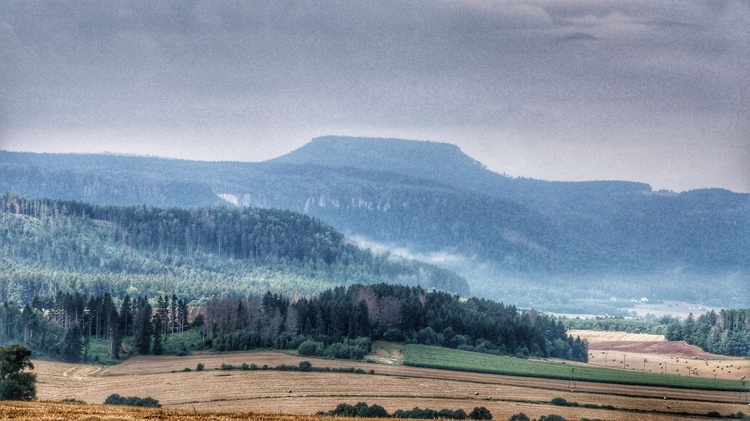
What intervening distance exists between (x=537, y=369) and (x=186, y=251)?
242 feet

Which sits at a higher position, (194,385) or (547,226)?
(547,226)

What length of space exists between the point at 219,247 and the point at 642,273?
59.0m

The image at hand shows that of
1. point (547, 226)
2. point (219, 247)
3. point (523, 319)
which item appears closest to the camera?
point (523, 319)

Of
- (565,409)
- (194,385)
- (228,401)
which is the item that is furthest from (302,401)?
(565,409)

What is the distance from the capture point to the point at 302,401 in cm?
4444

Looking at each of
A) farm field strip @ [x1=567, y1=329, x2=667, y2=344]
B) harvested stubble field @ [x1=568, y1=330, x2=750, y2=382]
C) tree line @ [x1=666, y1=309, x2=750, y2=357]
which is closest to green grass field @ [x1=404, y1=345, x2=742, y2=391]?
harvested stubble field @ [x1=568, y1=330, x2=750, y2=382]

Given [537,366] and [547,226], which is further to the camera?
[547,226]

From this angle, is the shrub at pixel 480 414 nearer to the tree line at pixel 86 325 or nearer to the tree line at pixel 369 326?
the tree line at pixel 369 326

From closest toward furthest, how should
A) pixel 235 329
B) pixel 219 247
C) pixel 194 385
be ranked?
pixel 194 385, pixel 235 329, pixel 219 247

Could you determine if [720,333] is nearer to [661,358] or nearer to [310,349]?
[661,358]

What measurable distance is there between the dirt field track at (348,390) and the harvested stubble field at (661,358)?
216 inches

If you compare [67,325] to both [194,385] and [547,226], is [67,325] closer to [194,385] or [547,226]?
[194,385]

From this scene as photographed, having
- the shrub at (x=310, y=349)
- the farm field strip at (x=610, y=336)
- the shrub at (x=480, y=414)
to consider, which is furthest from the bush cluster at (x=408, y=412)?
the farm field strip at (x=610, y=336)

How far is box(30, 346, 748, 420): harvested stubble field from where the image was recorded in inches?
1745
